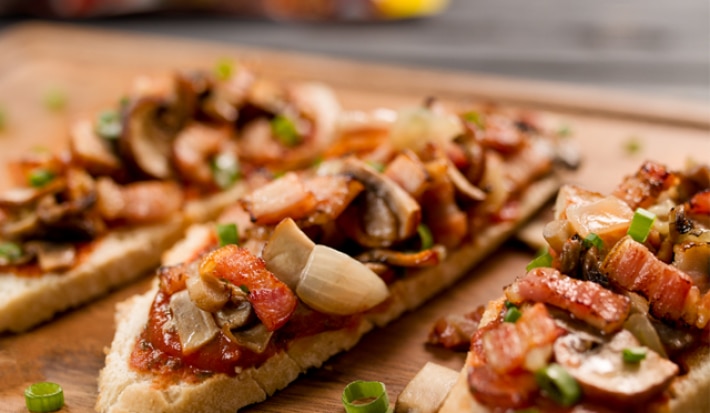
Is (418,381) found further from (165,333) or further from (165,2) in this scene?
(165,2)

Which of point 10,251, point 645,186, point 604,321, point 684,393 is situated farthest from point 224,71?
point 684,393

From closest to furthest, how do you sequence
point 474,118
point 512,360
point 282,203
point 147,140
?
point 512,360 → point 282,203 → point 474,118 → point 147,140

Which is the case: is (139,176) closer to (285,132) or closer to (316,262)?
(285,132)

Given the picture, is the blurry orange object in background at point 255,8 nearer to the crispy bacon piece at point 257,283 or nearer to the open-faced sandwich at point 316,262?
the open-faced sandwich at point 316,262

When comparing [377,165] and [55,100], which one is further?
[55,100]

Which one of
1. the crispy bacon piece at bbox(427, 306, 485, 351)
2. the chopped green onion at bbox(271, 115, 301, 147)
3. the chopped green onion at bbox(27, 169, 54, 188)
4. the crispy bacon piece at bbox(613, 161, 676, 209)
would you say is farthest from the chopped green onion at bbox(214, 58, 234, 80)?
the crispy bacon piece at bbox(613, 161, 676, 209)

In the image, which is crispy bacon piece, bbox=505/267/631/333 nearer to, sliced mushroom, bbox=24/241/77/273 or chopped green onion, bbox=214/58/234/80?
sliced mushroom, bbox=24/241/77/273

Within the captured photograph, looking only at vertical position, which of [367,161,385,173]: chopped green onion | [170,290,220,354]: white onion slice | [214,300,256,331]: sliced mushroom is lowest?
[170,290,220,354]: white onion slice
